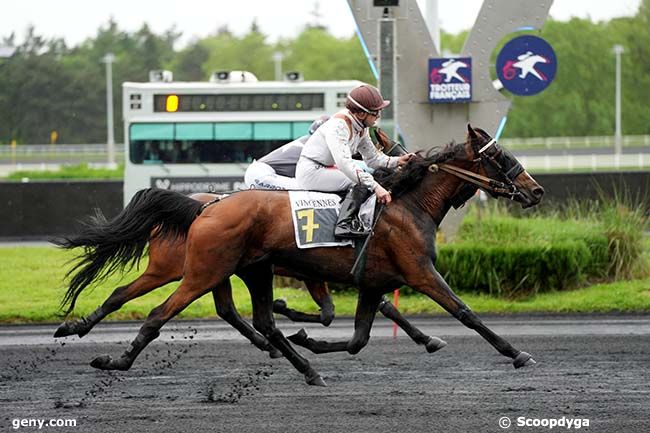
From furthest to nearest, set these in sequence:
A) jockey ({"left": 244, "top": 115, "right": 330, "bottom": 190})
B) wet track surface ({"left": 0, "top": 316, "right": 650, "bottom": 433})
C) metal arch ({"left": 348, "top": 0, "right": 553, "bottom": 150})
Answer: metal arch ({"left": 348, "top": 0, "right": 553, "bottom": 150})
jockey ({"left": 244, "top": 115, "right": 330, "bottom": 190})
wet track surface ({"left": 0, "top": 316, "right": 650, "bottom": 433})

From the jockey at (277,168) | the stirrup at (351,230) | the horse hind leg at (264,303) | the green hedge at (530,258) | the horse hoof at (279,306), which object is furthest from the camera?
the green hedge at (530,258)

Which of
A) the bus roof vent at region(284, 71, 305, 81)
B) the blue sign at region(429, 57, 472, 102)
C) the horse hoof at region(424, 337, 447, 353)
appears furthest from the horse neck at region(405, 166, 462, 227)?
the bus roof vent at region(284, 71, 305, 81)

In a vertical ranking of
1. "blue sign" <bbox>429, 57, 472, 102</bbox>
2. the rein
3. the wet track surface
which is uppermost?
"blue sign" <bbox>429, 57, 472, 102</bbox>

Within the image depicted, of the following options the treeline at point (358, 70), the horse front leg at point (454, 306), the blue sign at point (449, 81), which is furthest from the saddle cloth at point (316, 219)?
the treeline at point (358, 70)

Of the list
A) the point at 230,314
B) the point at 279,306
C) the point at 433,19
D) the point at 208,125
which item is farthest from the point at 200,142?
the point at 230,314

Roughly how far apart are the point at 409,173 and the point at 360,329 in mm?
1232

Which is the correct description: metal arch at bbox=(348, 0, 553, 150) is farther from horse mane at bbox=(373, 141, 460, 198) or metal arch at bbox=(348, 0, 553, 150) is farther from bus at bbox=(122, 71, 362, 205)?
horse mane at bbox=(373, 141, 460, 198)

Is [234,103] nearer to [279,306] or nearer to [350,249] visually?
[279,306]

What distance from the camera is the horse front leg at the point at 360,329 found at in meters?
8.55

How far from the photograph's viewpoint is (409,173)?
351 inches

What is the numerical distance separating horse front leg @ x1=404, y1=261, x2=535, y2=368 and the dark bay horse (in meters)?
1.00

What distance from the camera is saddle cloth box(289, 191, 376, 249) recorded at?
855 cm

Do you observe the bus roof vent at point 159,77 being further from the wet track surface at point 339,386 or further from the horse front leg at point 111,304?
the horse front leg at point 111,304

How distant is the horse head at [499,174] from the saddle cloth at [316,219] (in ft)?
2.92
